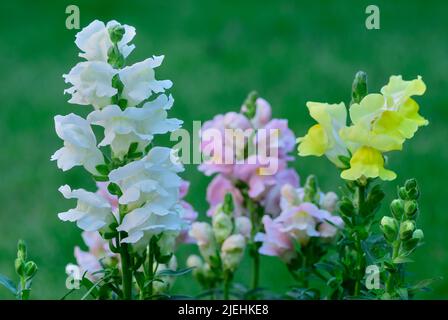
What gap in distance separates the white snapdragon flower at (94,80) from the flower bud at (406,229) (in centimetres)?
48

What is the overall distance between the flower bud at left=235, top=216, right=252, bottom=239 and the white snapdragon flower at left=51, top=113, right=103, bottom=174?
0.44m

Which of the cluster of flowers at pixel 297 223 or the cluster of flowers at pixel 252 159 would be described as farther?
the cluster of flowers at pixel 252 159

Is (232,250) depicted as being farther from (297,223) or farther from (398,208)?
(398,208)

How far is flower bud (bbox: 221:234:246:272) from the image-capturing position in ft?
5.84

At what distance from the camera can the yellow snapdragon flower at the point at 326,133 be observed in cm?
160

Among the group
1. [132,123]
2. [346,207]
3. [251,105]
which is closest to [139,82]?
[132,123]

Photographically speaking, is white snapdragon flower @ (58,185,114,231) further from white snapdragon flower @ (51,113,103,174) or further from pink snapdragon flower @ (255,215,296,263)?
pink snapdragon flower @ (255,215,296,263)

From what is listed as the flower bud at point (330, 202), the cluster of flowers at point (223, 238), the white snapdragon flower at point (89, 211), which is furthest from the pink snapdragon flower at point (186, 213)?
the white snapdragon flower at point (89, 211)

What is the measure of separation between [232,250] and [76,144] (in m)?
0.44

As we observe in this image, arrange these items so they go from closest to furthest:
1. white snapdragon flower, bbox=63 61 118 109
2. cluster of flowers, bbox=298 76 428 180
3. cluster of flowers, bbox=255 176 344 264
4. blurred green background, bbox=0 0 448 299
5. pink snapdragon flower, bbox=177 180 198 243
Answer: white snapdragon flower, bbox=63 61 118 109, cluster of flowers, bbox=298 76 428 180, cluster of flowers, bbox=255 176 344 264, pink snapdragon flower, bbox=177 180 198 243, blurred green background, bbox=0 0 448 299

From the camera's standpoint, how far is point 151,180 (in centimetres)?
146

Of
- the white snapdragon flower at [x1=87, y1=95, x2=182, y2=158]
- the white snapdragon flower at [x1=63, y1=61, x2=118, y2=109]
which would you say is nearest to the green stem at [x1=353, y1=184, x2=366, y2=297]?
the white snapdragon flower at [x1=87, y1=95, x2=182, y2=158]

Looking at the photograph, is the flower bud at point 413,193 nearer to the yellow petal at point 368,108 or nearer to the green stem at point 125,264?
the yellow petal at point 368,108
